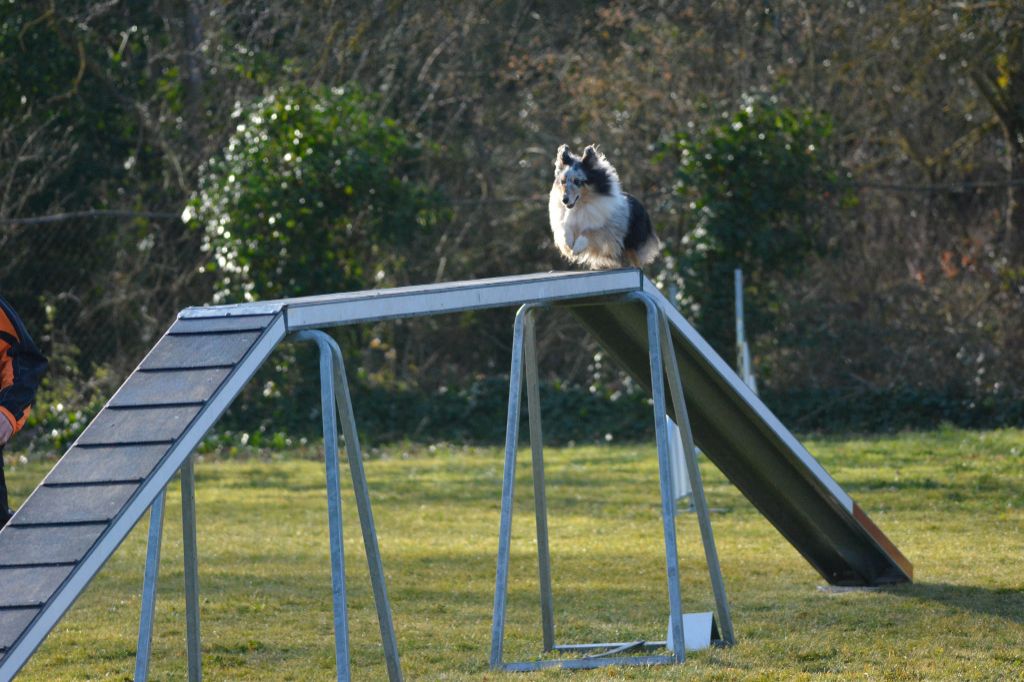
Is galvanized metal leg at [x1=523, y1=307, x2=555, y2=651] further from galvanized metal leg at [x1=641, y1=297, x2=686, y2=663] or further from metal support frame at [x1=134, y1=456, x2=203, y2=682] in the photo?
metal support frame at [x1=134, y1=456, x2=203, y2=682]

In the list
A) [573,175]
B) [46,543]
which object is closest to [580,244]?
[573,175]

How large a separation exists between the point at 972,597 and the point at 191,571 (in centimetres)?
350

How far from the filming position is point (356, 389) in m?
14.0

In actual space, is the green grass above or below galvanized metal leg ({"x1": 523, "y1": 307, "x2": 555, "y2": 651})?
below

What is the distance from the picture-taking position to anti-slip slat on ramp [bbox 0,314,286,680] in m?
3.50

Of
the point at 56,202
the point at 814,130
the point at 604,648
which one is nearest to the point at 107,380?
the point at 56,202

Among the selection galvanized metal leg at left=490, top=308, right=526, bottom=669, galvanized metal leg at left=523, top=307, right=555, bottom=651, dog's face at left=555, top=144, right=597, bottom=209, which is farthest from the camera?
dog's face at left=555, top=144, right=597, bottom=209

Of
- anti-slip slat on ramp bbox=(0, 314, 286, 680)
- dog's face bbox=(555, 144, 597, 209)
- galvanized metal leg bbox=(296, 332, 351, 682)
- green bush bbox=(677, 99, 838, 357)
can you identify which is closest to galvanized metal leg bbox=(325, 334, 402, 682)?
galvanized metal leg bbox=(296, 332, 351, 682)

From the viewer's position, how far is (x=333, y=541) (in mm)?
4188

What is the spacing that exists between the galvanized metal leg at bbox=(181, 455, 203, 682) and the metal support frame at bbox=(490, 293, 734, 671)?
43.5 inches

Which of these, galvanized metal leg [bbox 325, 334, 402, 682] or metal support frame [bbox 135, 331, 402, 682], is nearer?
metal support frame [bbox 135, 331, 402, 682]

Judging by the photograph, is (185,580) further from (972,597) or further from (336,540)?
(972,597)

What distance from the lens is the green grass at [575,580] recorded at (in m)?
5.48

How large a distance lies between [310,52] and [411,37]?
1.11 m
